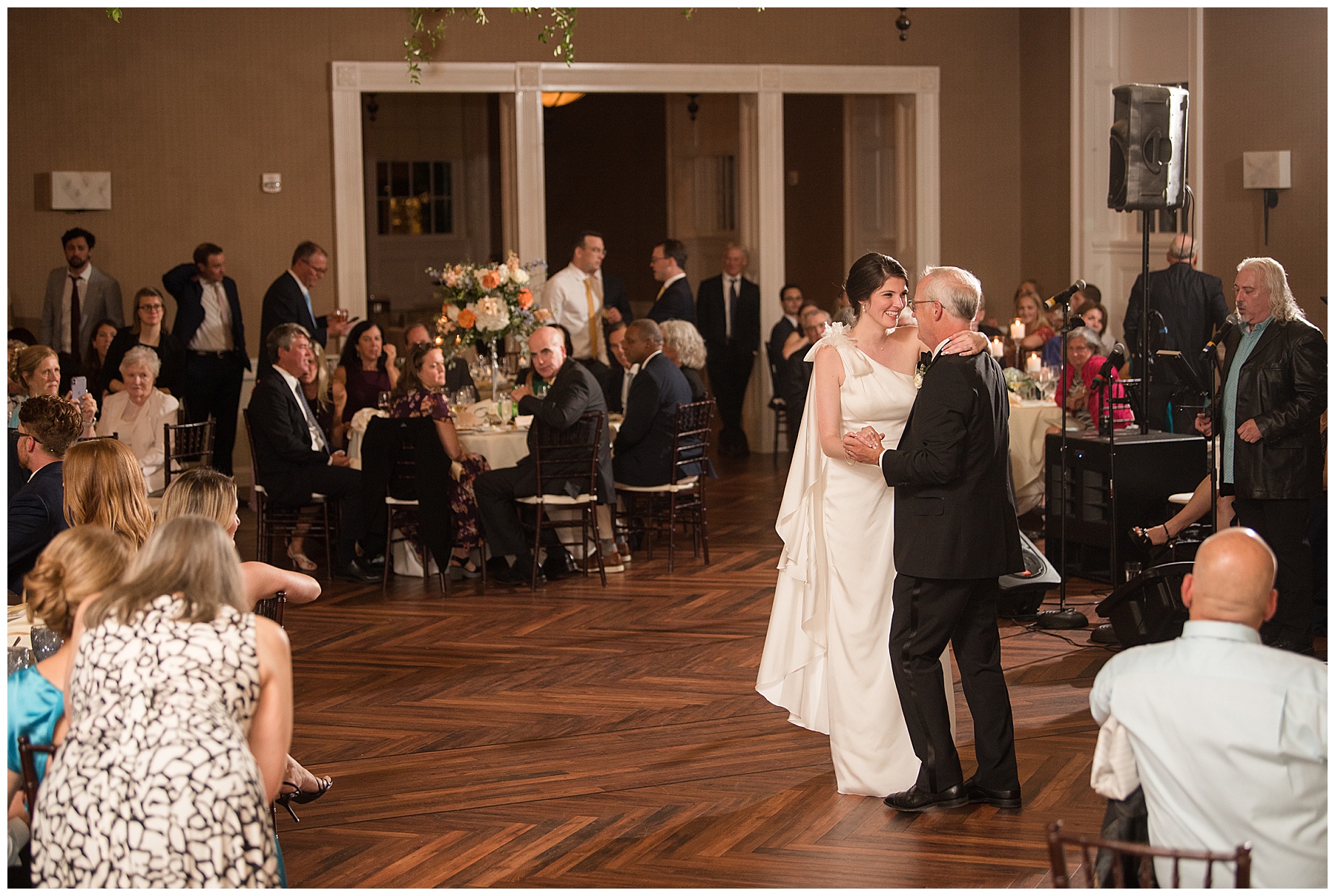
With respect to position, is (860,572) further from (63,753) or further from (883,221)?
(883,221)

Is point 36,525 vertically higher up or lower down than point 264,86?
lower down

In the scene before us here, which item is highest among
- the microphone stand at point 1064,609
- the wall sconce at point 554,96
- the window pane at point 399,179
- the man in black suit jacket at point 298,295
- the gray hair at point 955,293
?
the wall sconce at point 554,96

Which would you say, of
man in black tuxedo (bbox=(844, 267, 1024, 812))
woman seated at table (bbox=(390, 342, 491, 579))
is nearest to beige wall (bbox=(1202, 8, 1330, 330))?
woman seated at table (bbox=(390, 342, 491, 579))

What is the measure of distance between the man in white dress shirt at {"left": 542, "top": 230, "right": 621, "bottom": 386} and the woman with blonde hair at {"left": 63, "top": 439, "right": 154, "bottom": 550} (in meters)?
5.54

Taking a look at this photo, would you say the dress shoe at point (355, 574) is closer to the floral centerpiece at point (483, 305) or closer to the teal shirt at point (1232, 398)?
the floral centerpiece at point (483, 305)

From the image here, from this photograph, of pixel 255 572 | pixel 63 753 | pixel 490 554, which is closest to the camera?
pixel 63 753

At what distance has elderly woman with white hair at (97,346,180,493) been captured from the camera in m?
7.14

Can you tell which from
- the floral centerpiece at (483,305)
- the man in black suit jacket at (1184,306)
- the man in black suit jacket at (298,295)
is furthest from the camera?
Result: the man in black suit jacket at (298,295)

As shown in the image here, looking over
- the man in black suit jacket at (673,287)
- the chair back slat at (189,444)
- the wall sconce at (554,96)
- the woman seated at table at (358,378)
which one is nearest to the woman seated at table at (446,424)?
the chair back slat at (189,444)

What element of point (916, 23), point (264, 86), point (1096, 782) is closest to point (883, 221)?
point (916, 23)

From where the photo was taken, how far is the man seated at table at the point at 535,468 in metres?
6.49

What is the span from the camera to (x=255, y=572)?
342cm

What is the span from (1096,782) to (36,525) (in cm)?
307

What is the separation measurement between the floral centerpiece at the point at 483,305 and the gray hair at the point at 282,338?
820 mm
